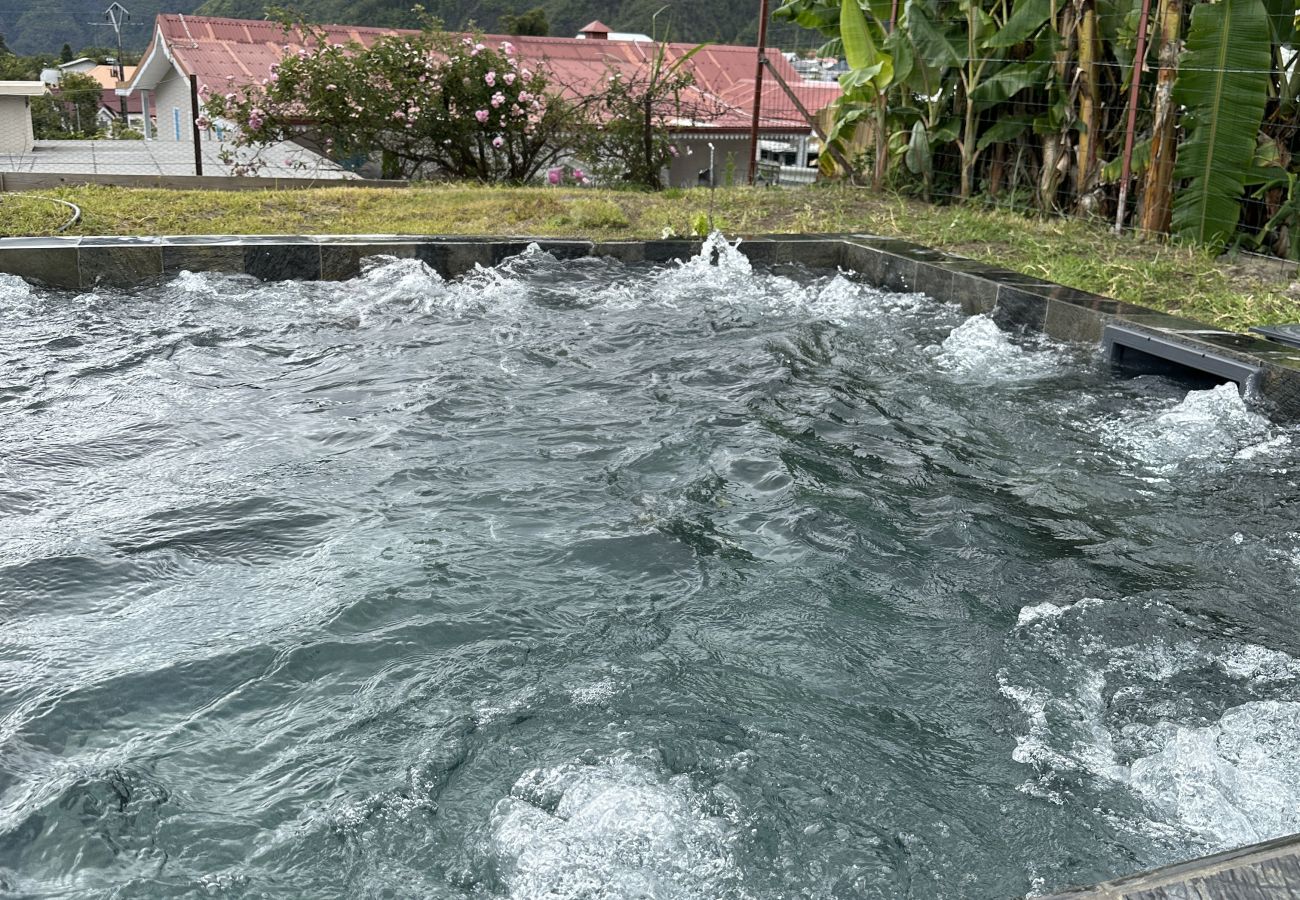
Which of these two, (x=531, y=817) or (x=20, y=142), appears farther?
(x=20, y=142)

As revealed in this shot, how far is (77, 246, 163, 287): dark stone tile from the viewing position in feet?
24.1

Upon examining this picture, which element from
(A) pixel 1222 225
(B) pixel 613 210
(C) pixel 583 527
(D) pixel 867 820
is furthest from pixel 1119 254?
(D) pixel 867 820

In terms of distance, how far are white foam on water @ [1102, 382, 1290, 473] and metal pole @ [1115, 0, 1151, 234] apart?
11.6 feet

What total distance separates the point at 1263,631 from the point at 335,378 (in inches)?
179

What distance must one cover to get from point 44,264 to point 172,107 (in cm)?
2332

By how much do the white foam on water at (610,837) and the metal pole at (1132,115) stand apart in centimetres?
738

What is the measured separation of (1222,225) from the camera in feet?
25.5

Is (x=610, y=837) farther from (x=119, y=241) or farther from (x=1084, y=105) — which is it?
(x=1084, y=105)

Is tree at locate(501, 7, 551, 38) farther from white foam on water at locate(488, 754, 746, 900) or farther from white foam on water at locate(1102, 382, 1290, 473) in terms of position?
white foam on water at locate(488, 754, 746, 900)

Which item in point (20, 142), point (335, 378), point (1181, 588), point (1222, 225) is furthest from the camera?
point (20, 142)

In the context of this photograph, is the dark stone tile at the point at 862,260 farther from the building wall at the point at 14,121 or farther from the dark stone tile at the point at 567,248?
the building wall at the point at 14,121

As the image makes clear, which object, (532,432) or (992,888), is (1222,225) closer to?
(532,432)

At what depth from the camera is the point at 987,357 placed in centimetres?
643

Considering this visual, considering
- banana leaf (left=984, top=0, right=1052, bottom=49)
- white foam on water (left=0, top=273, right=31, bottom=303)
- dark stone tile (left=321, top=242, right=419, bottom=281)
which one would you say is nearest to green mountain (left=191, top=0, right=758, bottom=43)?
banana leaf (left=984, top=0, right=1052, bottom=49)
